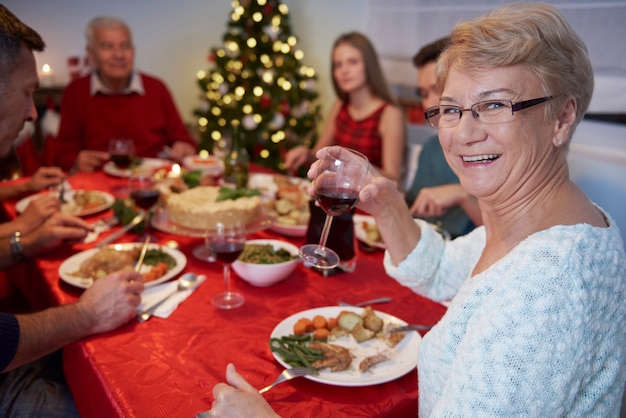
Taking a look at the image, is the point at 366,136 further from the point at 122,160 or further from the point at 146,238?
the point at 146,238

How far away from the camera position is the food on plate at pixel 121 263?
5.11 feet

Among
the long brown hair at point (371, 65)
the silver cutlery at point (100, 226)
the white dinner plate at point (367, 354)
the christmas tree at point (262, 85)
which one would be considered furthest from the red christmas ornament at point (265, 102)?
the white dinner plate at point (367, 354)

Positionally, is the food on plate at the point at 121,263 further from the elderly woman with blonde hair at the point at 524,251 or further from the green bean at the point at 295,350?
the elderly woman with blonde hair at the point at 524,251

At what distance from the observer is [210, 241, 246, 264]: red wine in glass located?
139 centimetres

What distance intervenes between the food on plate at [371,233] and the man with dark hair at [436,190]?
0.18 metres

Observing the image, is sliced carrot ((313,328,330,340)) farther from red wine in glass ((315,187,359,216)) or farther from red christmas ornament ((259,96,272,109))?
red christmas ornament ((259,96,272,109))

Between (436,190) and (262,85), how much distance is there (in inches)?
138

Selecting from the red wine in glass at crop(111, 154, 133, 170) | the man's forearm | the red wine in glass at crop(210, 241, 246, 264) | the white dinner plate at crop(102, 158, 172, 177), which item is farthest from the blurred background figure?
the man's forearm

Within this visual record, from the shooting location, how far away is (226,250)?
1392 millimetres

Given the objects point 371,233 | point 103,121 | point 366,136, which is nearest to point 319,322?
point 371,233

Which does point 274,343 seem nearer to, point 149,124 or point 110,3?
point 149,124

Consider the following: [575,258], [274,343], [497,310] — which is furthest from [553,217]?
[274,343]

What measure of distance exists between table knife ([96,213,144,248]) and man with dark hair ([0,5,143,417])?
16.5 inches

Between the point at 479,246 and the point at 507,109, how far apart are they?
54 cm
